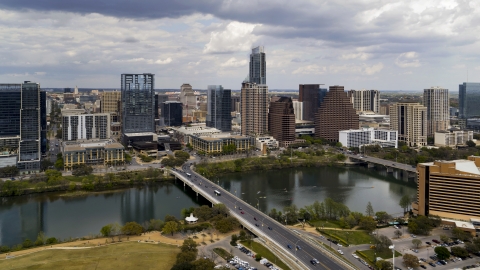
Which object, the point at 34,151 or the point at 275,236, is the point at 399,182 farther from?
the point at 34,151

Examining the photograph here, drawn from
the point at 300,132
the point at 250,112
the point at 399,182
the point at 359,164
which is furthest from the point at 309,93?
the point at 399,182

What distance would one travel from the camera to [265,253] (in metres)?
14.3

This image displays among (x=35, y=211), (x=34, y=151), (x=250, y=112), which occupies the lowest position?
(x=35, y=211)

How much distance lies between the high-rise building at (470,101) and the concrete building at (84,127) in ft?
147

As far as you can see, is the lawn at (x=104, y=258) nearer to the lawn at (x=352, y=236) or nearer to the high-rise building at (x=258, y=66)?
the lawn at (x=352, y=236)

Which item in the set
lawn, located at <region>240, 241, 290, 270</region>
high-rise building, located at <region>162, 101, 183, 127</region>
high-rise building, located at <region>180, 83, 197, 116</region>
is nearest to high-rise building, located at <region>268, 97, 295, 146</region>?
high-rise building, located at <region>162, 101, 183, 127</region>

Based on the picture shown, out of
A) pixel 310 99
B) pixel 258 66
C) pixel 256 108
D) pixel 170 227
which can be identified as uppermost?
pixel 258 66

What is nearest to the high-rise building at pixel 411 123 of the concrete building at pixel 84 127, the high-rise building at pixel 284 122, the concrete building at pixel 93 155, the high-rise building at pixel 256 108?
the high-rise building at pixel 284 122

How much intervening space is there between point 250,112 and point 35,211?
2719 cm

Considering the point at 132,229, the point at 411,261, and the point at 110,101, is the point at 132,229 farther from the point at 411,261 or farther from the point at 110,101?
the point at 110,101

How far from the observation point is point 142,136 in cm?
3894

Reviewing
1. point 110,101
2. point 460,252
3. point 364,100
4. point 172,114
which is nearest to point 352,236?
point 460,252

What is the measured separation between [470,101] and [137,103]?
141ft

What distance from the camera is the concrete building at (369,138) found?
39812 mm
